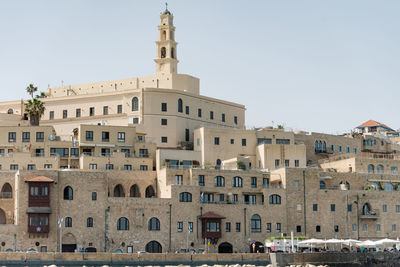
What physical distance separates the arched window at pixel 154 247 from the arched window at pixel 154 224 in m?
1.41

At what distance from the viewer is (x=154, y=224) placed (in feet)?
261

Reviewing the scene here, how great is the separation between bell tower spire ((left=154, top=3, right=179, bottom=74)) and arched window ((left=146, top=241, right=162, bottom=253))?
93.8ft

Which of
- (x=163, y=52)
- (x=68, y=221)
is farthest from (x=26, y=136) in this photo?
(x=163, y=52)

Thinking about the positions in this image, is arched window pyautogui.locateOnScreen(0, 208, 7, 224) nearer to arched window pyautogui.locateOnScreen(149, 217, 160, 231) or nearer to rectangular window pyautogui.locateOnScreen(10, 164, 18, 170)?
rectangular window pyautogui.locateOnScreen(10, 164, 18, 170)

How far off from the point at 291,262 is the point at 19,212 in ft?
88.3

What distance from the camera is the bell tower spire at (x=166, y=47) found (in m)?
101

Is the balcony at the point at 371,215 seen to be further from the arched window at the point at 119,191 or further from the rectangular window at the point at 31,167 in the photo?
the rectangular window at the point at 31,167

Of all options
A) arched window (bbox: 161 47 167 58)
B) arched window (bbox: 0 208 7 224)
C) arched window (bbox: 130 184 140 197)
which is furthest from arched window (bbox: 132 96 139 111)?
arched window (bbox: 0 208 7 224)

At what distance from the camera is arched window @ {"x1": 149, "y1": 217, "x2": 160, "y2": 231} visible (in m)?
79.5

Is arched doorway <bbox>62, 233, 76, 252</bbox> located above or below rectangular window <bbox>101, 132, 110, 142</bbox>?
below

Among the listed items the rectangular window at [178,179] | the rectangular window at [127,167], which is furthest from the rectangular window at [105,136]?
the rectangular window at [178,179]

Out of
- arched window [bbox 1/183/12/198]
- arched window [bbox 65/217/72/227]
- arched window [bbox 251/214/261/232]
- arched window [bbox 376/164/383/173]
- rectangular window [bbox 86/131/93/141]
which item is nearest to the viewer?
arched window [bbox 65/217/72/227]

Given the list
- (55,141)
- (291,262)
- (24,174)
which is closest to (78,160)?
(55,141)

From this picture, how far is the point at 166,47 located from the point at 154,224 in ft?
97.2
